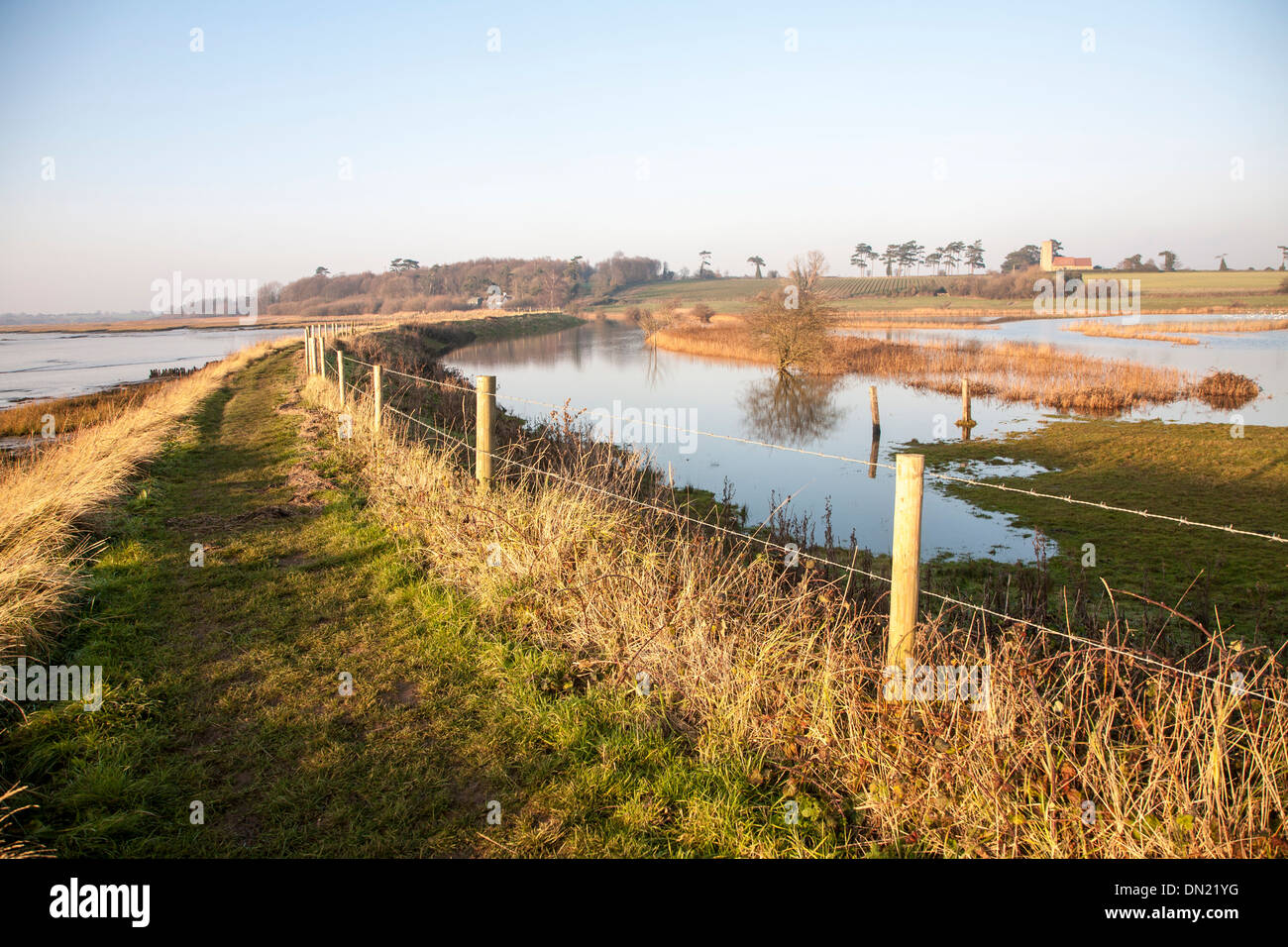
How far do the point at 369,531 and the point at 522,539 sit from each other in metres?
2.34

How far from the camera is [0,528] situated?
5.79 metres

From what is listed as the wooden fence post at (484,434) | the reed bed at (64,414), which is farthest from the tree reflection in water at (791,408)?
the reed bed at (64,414)

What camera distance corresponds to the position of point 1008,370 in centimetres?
2998

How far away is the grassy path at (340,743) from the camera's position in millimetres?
2934

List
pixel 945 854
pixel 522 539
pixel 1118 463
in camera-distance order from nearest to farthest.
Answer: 1. pixel 945 854
2. pixel 522 539
3. pixel 1118 463

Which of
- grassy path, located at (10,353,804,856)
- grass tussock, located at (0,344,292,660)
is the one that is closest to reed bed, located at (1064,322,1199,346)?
grassy path, located at (10,353,804,856)

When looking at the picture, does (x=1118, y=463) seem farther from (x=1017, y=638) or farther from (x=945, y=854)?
(x=945, y=854)

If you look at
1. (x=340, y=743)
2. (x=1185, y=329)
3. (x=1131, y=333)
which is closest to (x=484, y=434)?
(x=340, y=743)

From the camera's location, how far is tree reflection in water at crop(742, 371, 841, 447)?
2061cm

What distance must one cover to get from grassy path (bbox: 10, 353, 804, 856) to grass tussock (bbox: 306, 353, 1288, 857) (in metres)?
0.24

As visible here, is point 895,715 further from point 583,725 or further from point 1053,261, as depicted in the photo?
point 1053,261

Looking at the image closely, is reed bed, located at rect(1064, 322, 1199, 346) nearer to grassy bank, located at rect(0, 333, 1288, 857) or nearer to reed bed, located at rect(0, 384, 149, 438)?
grassy bank, located at rect(0, 333, 1288, 857)
